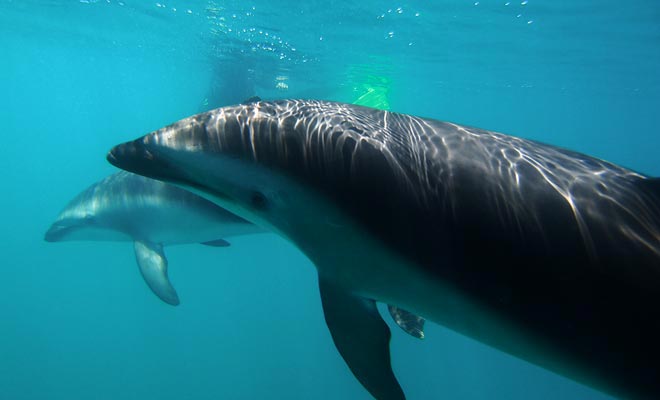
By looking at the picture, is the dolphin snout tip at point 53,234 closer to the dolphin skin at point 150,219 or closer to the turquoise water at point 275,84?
the dolphin skin at point 150,219

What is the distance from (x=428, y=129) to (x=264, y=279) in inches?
1279

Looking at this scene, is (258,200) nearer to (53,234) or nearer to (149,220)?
(149,220)

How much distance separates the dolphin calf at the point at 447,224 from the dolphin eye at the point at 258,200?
17 mm

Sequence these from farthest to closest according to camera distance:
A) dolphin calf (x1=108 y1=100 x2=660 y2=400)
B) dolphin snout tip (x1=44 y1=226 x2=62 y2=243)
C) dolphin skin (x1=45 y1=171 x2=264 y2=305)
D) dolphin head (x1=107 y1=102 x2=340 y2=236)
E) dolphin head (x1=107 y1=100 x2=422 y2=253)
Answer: dolphin snout tip (x1=44 y1=226 x2=62 y2=243) → dolphin skin (x1=45 y1=171 x2=264 y2=305) → dolphin head (x1=107 y1=102 x2=340 y2=236) → dolphin head (x1=107 y1=100 x2=422 y2=253) → dolphin calf (x1=108 y1=100 x2=660 y2=400)

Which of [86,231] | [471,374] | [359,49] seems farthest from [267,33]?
[471,374]

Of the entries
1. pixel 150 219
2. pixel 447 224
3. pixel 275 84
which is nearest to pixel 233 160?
pixel 447 224

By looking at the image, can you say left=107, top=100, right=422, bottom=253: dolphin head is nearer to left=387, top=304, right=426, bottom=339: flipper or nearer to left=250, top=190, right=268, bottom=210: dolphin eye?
left=250, top=190, right=268, bottom=210: dolphin eye

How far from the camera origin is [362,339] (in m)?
3.04

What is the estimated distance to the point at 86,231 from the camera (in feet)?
32.4

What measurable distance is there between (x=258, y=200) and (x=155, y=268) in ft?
19.6

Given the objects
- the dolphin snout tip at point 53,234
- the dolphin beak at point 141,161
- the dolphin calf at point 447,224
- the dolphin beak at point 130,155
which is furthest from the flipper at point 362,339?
the dolphin snout tip at point 53,234

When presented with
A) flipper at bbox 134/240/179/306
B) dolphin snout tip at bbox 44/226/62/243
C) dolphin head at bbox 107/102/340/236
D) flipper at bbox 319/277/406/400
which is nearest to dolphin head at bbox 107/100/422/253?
dolphin head at bbox 107/102/340/236

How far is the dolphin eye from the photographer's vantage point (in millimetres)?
2973

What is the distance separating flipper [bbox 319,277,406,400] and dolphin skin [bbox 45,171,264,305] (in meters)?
3.44
